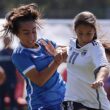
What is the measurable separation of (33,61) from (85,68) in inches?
24.5

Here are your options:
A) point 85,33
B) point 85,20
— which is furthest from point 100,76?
point 85,20

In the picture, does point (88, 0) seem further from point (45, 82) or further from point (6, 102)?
point (45, 82)

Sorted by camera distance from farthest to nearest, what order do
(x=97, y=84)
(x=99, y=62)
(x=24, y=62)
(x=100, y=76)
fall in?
(x=24, y=62)
(x=99, y=62)
(x=100, y=76)
(x=97, y=84)

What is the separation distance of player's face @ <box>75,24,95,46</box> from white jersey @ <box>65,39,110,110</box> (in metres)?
0.05

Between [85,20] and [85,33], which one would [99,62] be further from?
[85,20]

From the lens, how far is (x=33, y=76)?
6797 mm

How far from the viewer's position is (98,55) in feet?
21.0

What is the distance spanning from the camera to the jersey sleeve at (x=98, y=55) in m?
6.36

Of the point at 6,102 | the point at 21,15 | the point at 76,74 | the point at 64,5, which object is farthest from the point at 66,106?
the point at 64,5

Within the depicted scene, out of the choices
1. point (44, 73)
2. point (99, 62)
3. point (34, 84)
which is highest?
point (99, 62)

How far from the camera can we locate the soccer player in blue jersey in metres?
6.82

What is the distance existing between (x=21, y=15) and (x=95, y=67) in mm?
940

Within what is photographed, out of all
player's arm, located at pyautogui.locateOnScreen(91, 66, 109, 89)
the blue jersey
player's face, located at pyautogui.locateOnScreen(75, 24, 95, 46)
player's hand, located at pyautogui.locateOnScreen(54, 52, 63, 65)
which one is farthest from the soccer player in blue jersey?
player's arm, located at pyautogui.locateOnScreen(91, 66, 109, 89)

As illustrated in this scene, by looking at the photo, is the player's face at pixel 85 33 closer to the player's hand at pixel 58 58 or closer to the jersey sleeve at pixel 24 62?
the player's hand at pixel 58 58
